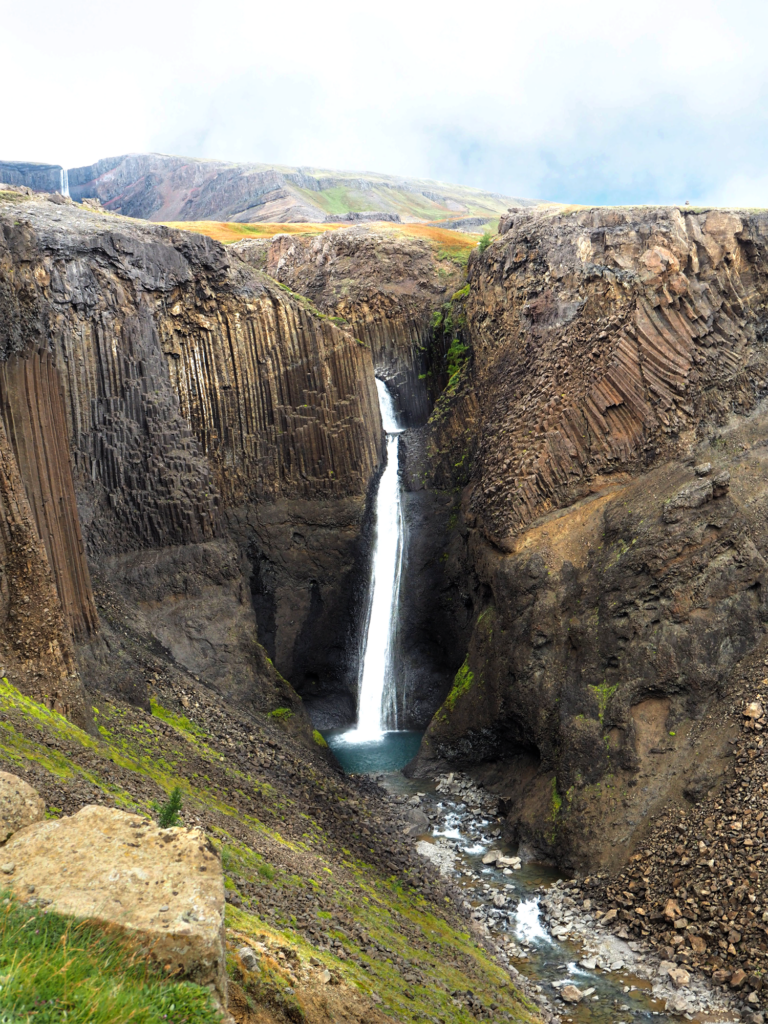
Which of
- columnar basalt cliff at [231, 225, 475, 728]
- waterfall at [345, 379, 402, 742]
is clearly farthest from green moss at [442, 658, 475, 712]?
waterfall at [345, 379, 402, 742]

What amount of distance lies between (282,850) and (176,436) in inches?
606

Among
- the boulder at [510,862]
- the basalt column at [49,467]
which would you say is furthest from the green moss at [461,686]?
the basalt column at [49,467]

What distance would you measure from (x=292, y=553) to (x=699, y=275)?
639 inches

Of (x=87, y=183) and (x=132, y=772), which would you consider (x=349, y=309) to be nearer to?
(x=132, y=772)

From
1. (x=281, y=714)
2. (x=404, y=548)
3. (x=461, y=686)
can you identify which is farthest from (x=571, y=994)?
(x=404, y=548)

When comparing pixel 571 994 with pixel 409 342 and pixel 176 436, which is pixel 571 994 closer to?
pixel 176 436

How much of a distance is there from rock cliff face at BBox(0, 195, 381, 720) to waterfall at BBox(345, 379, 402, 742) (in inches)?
34.6

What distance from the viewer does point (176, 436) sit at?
2545 cm

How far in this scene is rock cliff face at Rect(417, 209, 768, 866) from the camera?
17.8 meters

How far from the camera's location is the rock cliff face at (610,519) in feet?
58.2

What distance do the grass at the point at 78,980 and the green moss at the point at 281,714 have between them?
18.1 m

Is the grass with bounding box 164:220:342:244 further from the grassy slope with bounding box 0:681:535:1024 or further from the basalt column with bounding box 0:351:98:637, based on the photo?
the grassy slope with bounding box 0:681:535:1024

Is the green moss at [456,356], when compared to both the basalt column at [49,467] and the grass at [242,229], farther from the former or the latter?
the grass at [242,229]

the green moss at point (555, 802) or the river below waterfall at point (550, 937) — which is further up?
the green moss at point (555, 802)
